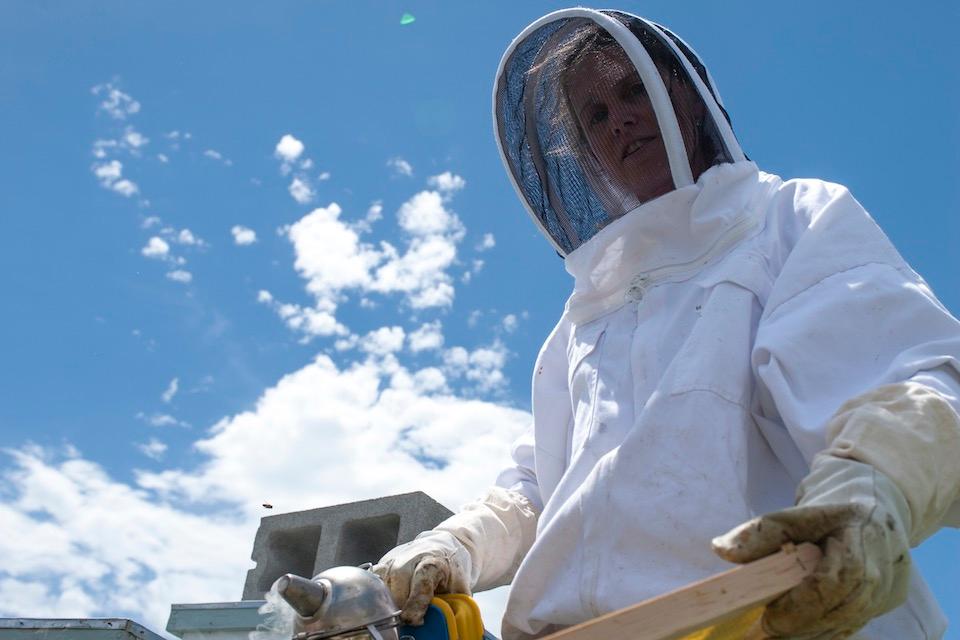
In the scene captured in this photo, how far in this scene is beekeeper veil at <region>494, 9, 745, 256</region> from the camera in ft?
9.45

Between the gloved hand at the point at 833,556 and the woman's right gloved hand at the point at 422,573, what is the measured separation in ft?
2.88

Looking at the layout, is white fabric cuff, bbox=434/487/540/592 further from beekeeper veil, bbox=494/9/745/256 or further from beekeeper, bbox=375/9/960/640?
beekeeper veil, bbox=494/9/745/256

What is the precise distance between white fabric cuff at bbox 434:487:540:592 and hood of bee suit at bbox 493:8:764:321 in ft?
2.03

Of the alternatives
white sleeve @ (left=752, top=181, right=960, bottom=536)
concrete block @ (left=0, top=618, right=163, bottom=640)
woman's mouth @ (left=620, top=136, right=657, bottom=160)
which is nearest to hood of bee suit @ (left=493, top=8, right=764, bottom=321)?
woman's mouth @ (left=620, top=136, right=657, bottom=160)

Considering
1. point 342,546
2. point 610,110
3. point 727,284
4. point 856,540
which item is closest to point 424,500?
point 342,546

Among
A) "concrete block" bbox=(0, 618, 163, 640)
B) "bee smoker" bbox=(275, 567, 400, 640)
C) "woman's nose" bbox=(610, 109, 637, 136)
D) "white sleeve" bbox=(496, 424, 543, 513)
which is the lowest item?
"bee smoker" bbox=(275, 567, 400, 640)

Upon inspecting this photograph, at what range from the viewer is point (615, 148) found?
3203 mm

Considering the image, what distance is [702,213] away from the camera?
8.39 feet

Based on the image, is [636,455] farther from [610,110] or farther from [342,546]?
[342,546]

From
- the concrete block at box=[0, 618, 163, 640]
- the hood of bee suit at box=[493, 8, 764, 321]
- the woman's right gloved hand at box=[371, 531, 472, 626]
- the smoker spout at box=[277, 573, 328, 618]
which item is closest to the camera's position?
the smoker spout at box=[277, 573, 328, 618]

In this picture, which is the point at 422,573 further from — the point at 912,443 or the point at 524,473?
the point at 912,443

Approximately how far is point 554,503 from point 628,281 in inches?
26.6

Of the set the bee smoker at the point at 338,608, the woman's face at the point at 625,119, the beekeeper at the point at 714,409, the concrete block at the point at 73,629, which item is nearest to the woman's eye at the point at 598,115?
the woman's face at the point at 625,119

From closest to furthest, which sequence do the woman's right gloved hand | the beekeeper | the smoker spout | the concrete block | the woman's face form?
the beekeeper, the smoker spout, the woman's right gloved hand, the woman's face, the concrete block
